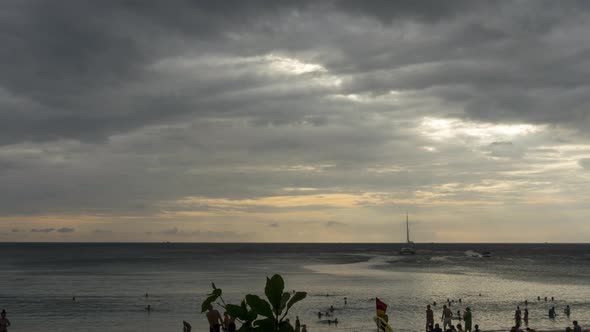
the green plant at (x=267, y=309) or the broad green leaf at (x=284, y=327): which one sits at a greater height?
the green plant at (x=267, y=309)

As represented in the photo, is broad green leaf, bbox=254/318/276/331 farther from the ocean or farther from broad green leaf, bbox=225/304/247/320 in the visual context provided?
the ocean

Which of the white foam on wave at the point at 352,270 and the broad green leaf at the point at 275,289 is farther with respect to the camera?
the white foam on wave at the point at 352,270

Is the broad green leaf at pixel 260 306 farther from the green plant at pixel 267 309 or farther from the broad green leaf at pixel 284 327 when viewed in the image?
the broad green leaf at pixel 284 327

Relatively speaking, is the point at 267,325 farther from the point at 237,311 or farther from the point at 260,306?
the point at 237,311

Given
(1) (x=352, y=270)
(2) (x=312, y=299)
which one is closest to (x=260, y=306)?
(2) (x=312, y=299)

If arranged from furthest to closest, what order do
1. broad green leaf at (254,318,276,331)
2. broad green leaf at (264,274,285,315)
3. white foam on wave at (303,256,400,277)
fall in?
white foam on wave at (303,256,400,277), broad green leaf at (254,318,276,331), broad green leaf at (264,274,285,315)

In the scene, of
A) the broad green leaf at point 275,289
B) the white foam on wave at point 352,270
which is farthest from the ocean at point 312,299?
the broad green leaf at point 275,289

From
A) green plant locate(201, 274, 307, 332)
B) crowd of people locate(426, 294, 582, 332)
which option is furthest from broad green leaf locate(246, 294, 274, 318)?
crowd of people locate(426, 294, 582, 332)

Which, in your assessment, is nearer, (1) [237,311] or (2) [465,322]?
(1) [237,311]

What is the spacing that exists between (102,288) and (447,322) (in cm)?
5195

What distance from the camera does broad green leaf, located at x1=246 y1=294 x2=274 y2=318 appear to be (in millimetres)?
4879

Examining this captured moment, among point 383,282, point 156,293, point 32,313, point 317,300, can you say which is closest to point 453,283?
point 383,282

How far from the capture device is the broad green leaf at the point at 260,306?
16.0 ft

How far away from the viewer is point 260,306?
4.91 m
